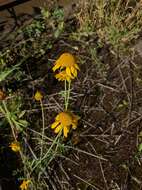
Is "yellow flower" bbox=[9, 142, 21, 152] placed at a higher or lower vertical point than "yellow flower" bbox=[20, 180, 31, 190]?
higher

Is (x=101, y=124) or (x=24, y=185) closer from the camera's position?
(x=24, y=185)

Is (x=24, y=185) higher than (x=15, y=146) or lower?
lower

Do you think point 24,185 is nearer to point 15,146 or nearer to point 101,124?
point 15,146

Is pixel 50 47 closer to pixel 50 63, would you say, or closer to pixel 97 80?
pixel 50 63

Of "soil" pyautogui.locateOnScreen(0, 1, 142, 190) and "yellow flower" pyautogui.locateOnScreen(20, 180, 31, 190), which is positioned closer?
"yellow flower" pyautogui.locateOnScreen(20, 180, 31, 190)

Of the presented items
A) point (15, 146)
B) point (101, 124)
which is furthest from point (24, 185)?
point (101, 124)

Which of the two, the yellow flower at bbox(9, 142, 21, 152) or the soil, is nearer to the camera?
the yellow flower at bbox(9, 142, 21, 152)

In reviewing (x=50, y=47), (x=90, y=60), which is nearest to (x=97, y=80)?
(x=90, y=60)

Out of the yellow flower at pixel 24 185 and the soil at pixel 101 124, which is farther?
the soil at pixel 101 124

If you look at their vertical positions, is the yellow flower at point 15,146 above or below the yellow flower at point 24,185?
above
